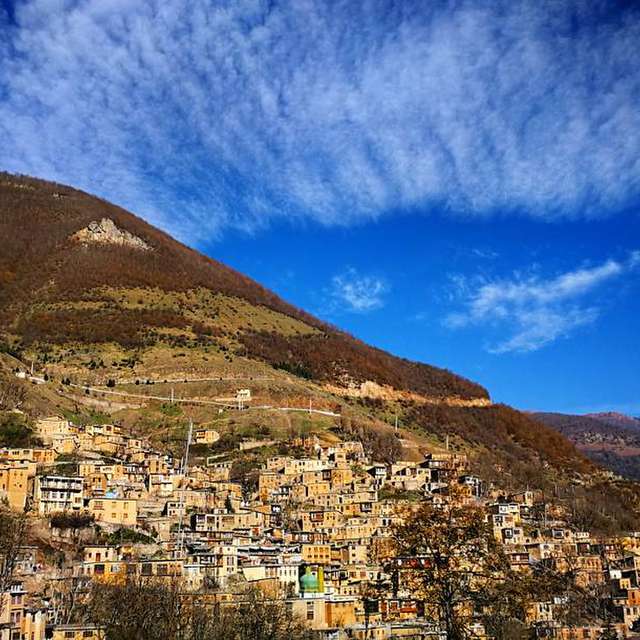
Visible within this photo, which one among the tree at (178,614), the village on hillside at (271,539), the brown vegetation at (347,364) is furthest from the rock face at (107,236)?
the tree at (178,614)

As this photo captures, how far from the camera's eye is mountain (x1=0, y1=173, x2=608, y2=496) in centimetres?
10619

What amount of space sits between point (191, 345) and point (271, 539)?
209ft

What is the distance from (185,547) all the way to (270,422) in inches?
1654

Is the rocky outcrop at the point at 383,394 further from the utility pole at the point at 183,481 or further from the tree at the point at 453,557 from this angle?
the tree at the point at 453,557

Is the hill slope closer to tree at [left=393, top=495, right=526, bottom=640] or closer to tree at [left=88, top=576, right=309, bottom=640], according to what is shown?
tree at [left=88, top=576, right=309, bottom=640]

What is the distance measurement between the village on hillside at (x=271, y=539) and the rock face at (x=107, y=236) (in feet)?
306

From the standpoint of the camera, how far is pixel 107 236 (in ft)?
567

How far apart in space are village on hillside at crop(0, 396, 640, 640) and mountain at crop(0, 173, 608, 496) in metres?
18.2

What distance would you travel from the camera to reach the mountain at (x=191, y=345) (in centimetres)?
10619

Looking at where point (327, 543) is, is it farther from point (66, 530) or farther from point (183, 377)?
point (183, 377)

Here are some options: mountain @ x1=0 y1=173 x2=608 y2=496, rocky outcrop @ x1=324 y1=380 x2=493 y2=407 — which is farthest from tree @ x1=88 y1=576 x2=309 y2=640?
rocky outcrop @ x1=324 y1=380 x2=493 y2=407

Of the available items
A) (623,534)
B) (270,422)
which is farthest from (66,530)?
(623,534)

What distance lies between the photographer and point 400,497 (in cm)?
7256

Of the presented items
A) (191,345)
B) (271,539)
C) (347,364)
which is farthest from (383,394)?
(271,539)
